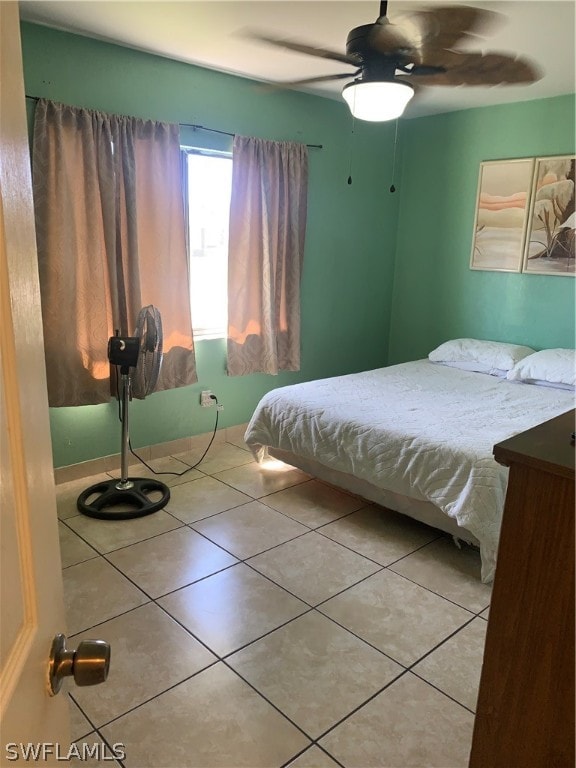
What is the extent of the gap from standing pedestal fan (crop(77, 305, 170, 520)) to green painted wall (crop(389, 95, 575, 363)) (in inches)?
105

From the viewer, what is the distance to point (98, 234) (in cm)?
308

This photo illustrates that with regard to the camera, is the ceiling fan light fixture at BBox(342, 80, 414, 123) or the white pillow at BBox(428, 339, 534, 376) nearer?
the ceiling fan light fixture at BBox(342, 80, 414, 123)

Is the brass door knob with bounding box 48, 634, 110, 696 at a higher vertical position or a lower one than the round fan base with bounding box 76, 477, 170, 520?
higher

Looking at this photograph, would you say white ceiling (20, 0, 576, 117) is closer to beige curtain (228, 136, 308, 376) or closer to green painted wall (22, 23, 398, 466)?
green painted wall (22, 23, 398, 466)

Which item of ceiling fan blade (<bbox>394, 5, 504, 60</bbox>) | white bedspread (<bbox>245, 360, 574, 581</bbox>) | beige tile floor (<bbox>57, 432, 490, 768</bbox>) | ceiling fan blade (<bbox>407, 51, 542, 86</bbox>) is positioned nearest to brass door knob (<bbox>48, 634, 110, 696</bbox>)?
beige tile floor (<bbox>57, 432, 490, 768</bbox>)

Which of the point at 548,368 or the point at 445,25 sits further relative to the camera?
the point at 548,368

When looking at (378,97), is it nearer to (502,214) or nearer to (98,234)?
(98,234)

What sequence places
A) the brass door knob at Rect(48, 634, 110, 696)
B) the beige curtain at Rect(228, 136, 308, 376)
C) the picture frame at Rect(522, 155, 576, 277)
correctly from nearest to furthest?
1. the brass door knob at Rect(48, 634, 110, 696)
2. the beige curtain at Rect(228, 136, 308, 376)
3. the picture frame at Rect(522, 155, 576, 277)

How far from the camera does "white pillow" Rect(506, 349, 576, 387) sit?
3588 mm

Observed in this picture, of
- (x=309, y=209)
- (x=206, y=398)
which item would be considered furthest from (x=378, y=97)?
(x=206, y=398)

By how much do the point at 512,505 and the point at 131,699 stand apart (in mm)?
1456

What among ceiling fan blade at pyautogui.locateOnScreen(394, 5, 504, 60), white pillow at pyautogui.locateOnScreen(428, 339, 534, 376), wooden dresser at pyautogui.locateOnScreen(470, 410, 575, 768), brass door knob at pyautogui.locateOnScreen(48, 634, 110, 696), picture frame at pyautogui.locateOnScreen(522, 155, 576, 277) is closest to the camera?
brass door knob at pyautogui.locateOnScreen(48, 634, 110, 696)

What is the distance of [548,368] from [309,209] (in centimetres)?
204

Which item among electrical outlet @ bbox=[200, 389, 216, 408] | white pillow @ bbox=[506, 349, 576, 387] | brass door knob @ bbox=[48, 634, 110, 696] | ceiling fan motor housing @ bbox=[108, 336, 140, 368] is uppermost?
ceiling fan motor housing @ bbox=[108, 336, 140, 368]
